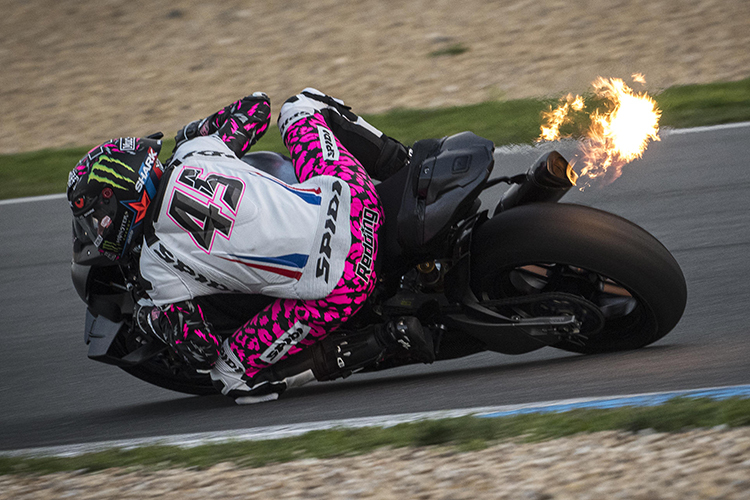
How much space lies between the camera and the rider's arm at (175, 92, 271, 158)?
3.62 meters

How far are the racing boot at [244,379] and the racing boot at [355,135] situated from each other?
967 millimetres

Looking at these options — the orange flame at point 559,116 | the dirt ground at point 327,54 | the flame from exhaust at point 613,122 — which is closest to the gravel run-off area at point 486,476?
the flame from exhaust at point 613,122

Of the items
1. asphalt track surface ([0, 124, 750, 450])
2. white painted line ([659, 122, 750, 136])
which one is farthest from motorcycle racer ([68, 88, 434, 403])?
white painted line ([659, 122, 750, 136])

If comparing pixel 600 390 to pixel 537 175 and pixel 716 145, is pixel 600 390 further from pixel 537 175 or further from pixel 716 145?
pixel 716 145

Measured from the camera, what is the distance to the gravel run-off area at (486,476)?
2461 millimetres

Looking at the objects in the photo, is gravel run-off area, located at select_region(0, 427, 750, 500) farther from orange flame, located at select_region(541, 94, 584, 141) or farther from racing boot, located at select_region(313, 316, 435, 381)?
orange flame, located at select_region(541, 94, 584, 141)

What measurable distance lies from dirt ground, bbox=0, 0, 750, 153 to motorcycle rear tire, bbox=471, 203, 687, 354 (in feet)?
13.8

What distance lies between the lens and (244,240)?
3.21 meters

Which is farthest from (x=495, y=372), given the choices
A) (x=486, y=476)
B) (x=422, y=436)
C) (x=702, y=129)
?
(x=702, y=129)

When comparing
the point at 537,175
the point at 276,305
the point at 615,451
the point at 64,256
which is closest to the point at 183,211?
the point at 276,305

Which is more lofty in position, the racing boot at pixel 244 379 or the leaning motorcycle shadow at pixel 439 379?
the racing boot at pixel 244 379

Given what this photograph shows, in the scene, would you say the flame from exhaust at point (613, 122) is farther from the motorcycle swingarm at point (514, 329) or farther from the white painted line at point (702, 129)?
the white painted line at point (702, 129)

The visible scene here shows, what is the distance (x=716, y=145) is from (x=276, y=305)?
157 inches

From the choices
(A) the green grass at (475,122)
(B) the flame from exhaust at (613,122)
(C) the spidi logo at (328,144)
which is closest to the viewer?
(C) the spidi logo at (328,144)
